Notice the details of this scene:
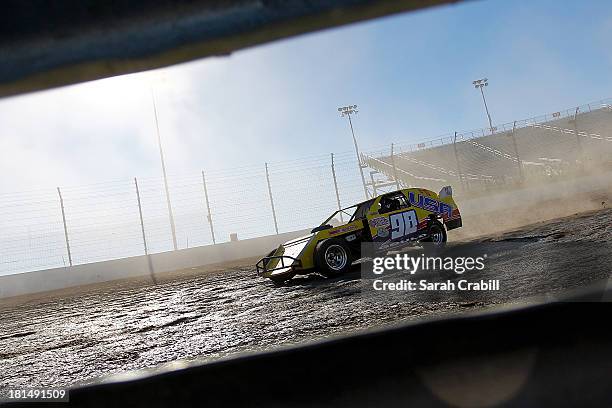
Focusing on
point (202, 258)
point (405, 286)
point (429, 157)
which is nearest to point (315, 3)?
point (405, 286)

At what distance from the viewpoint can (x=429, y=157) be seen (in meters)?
30.2

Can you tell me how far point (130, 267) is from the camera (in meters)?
15.7

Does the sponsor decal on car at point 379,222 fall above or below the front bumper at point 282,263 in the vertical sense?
above

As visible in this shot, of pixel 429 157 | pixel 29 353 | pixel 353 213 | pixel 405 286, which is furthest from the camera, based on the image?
pixel 429 157

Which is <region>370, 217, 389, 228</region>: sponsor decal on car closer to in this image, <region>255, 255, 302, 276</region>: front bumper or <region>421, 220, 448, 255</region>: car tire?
<region>421, 220, 448, 255</region>: car tire

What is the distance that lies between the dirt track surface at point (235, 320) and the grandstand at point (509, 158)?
530 inches

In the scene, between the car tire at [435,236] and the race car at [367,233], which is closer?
the race car at [367,233]

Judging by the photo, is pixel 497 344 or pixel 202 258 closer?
pixel 497 344

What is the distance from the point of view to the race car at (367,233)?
7418mm

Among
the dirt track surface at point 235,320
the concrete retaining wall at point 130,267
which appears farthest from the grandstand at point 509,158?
the dirt track surface at point 235,320

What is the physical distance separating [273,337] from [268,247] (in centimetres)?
1437

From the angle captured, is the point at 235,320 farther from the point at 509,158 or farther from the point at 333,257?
the point at 509,158

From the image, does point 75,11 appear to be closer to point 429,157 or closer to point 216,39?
point 216,39

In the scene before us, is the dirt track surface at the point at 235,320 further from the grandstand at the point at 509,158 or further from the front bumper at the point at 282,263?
the grandstand at the point at 509,158
